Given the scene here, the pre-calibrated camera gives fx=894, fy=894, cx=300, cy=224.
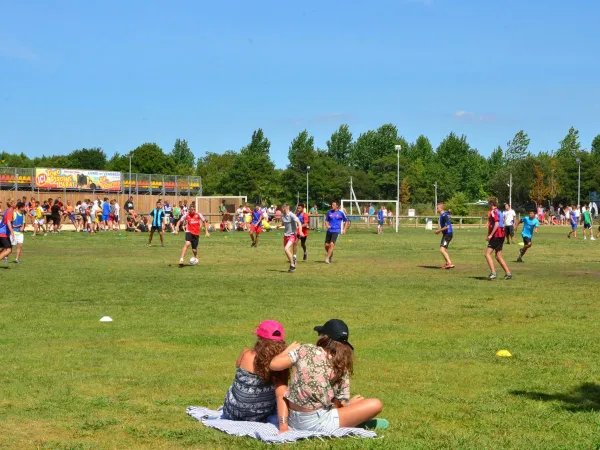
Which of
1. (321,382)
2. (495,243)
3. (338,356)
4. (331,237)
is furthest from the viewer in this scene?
(331,237)

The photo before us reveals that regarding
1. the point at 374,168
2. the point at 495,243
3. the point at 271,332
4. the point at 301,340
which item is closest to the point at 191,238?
the point at 495,243

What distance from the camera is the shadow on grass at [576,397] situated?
8430 millimetres

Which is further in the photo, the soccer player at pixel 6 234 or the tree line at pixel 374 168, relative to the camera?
the tree line at pixel 374 168

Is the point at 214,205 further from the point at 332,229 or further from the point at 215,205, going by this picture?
the point at 332,229

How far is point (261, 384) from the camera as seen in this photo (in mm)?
7582

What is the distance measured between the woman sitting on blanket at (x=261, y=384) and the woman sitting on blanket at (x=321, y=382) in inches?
3.5

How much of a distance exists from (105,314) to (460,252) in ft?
67.3

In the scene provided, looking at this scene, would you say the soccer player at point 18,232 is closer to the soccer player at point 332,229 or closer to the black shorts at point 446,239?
the soccer player at point 332,229

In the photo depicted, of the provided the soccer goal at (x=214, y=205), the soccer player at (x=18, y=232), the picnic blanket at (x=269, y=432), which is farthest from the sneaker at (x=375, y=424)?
the soccer goal at (x=214, y=205)

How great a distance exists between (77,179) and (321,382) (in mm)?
70785

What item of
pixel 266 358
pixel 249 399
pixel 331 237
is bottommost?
pixel 249 399

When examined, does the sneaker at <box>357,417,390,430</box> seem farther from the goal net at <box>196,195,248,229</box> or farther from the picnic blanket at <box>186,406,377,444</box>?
the goal net at <box>196,195,248,229</box>

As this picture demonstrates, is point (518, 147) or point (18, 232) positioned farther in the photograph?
point (518, 147)

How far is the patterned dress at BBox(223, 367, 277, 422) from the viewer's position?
24.9ft
